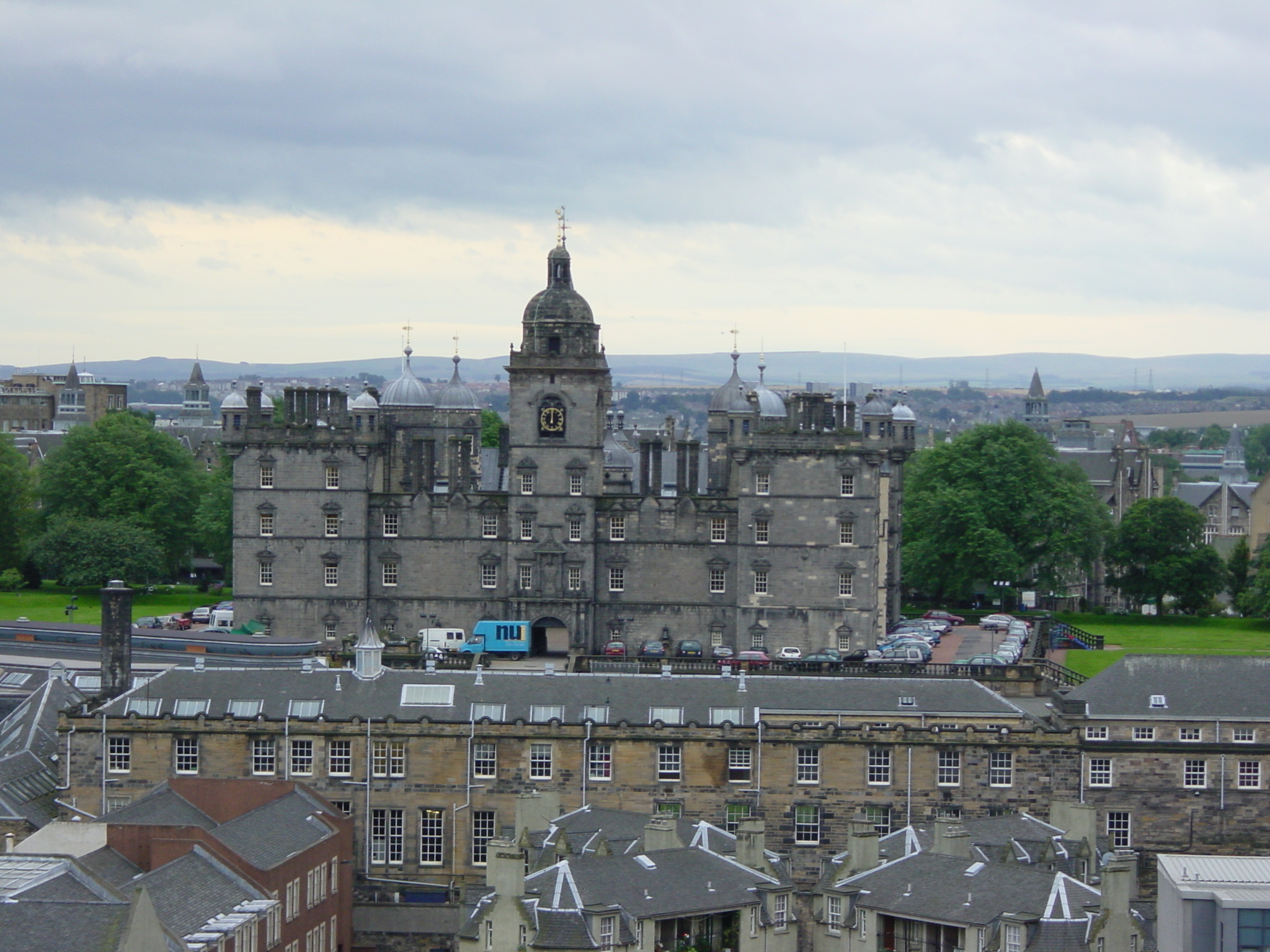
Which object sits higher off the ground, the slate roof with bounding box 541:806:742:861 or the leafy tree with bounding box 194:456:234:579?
the leafy tree with bounding box 194:456:234:579

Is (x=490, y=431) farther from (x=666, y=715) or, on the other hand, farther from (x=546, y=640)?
(x=666, y=715)

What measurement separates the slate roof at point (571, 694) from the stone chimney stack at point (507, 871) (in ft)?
49.8

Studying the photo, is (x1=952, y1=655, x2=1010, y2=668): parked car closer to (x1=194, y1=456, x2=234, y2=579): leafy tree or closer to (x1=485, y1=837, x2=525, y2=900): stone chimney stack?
(x1=485, y1=837, x2=525, y2=900): stone chimney stack

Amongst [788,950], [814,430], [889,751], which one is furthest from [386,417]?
[788,950]

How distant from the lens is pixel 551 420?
110m

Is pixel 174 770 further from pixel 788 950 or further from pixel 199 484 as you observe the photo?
pixel 199 484

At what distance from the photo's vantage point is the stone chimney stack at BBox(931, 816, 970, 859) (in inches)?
2837

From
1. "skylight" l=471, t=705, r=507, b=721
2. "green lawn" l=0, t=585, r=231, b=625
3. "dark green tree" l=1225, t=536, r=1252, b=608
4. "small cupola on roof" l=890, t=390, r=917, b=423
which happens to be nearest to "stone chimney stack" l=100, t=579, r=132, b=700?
"skylight" l=471, t=705, r=507, b=721

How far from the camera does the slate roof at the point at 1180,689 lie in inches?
3233

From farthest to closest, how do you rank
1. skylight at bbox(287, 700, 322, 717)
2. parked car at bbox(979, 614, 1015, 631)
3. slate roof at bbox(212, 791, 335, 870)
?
parked car at bbox(979, 614, 1015, 631)
skylight at bbox(287, 700, 322, 717)
slate roof at bbox(212, 791, 335, 870)

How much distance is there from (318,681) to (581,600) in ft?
90.1

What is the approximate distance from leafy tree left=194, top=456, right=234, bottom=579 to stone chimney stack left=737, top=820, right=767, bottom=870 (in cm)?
7107

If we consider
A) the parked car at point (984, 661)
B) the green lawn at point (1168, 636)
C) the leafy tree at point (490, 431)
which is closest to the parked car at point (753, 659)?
the parked car at point (984, 661)

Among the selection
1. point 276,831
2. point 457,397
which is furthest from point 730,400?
point 276,831
